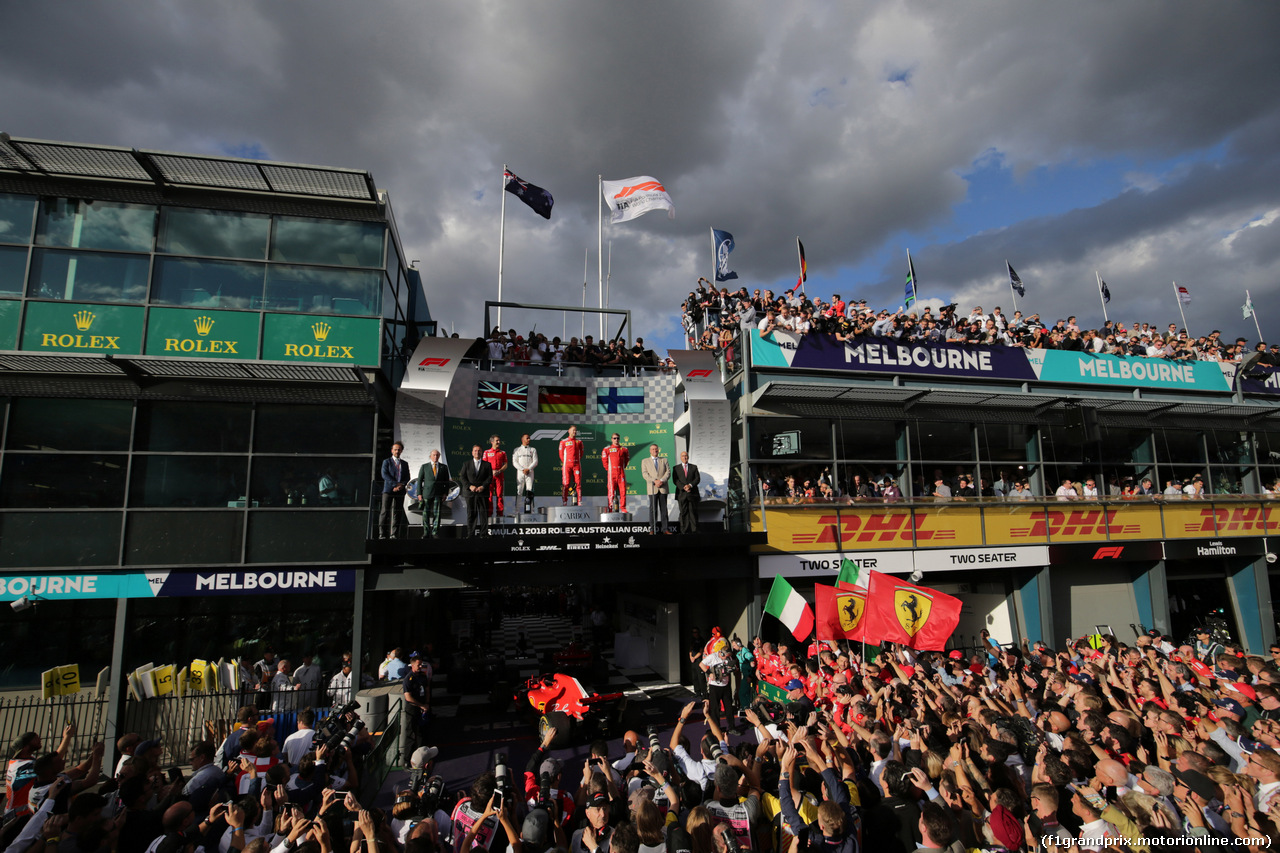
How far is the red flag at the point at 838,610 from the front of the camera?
11156 mm

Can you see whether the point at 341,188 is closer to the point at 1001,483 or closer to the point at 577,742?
the point at 577,742

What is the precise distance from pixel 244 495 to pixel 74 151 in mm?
6889

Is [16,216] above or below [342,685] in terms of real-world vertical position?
above

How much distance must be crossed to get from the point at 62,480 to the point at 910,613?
1520 centimetres

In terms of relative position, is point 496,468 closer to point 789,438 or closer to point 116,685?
point 789,438

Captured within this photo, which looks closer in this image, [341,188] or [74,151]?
[74,151]

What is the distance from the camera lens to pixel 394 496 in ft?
40.9

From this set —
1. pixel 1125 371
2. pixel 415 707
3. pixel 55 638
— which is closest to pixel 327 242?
pixel 55 638

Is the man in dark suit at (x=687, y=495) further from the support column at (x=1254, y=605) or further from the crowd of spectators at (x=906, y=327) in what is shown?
the support column at (x=1254, y=605)

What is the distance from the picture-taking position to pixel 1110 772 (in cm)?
505

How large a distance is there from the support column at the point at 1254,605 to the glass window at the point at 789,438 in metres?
13.0

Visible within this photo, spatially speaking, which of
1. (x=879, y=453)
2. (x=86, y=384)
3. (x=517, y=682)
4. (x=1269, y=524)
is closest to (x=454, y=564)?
(x=517, y=682)

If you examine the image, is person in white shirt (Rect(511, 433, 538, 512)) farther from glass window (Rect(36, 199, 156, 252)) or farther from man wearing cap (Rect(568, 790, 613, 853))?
man wearing cap (Rect(568, 790, 613, 853))

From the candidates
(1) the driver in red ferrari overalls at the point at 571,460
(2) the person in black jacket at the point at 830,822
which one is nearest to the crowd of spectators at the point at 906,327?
(1) the driver in red ferrari overalls at the point at 571,460
